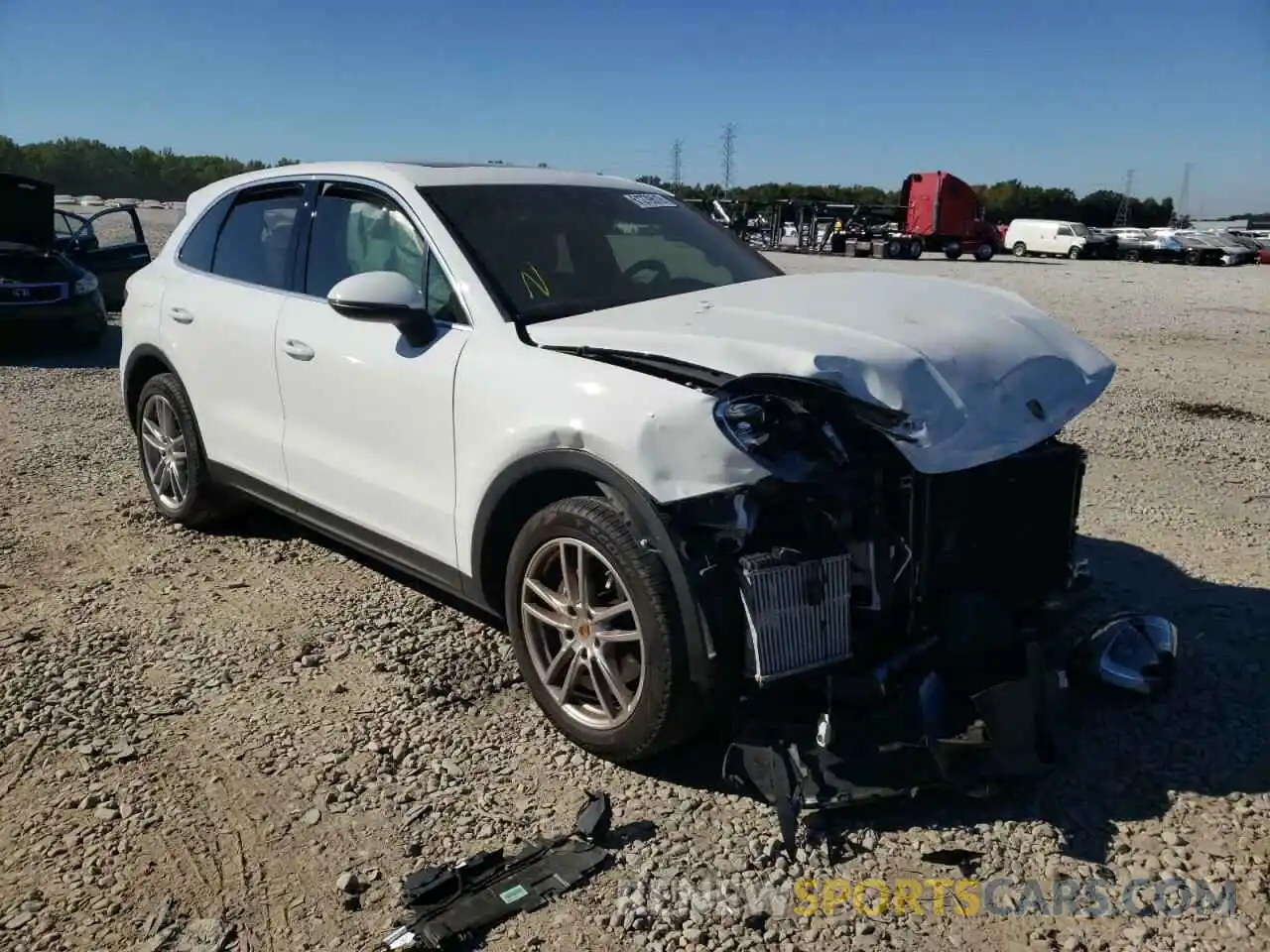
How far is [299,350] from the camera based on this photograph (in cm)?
433

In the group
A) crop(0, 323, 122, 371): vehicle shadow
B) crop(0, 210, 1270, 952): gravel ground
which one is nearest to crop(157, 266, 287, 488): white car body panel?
crop(0, 210, 1270, 952): gravel ground

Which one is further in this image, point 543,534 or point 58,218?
point 58,218

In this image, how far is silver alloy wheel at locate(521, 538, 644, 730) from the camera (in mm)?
3191

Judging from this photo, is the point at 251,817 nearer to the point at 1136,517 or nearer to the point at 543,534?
the point at 543,534

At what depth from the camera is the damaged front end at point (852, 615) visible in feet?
9.61

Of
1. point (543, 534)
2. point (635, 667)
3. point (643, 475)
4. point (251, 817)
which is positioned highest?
point (643, 475)

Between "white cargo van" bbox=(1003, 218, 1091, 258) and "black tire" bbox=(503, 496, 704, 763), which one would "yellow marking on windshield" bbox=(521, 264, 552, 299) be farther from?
"white cargo van" bbox=(1003, 218, 1091, 258)

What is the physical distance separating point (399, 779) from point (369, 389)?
149 cm

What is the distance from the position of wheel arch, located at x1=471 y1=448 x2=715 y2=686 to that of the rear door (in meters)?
1.44

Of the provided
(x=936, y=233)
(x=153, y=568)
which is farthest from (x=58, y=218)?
(x=936, y=233)

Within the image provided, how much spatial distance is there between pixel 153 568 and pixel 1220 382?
9.75m

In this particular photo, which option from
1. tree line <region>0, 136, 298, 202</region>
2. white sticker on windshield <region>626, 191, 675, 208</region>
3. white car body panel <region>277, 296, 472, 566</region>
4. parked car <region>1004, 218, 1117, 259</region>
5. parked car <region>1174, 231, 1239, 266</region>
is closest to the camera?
white car body panel <region>277, 296, 472, 566</region>

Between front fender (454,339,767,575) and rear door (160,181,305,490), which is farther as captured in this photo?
rear door (160,181,305,490)

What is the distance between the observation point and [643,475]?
9.78 feet
